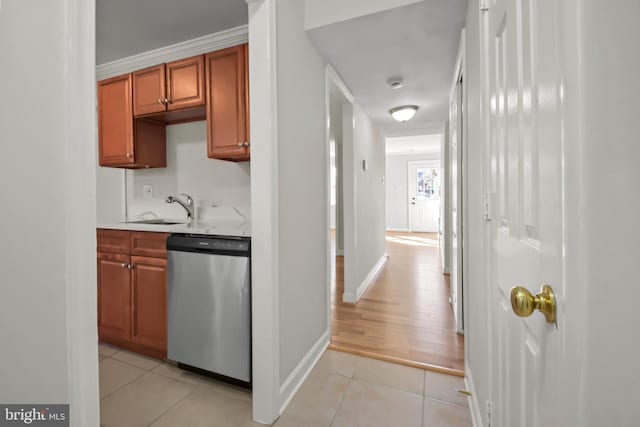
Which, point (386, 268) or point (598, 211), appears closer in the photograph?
point (598, 211)

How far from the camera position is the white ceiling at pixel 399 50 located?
167cm

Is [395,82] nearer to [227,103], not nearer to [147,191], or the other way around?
[227,103]

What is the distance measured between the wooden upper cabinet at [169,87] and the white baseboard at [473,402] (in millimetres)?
2570

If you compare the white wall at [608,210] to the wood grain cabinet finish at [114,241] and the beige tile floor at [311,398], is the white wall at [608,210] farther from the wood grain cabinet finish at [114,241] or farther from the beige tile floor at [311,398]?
the wood grain cabinet finish at [114,241]

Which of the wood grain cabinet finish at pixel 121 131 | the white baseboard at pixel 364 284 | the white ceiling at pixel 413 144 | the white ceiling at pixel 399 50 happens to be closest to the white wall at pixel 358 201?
the white baseboard at pixel 364 284

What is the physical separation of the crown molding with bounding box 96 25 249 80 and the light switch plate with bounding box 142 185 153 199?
1.10 m

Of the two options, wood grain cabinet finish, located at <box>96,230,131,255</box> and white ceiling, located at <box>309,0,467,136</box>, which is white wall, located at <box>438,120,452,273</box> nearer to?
white ceiling, located at <box>309,0,467,136</box>

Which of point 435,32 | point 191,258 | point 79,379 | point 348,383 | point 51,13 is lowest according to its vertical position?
point 348,383

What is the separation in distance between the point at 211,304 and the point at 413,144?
6.73 metres

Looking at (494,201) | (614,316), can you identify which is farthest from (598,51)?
(494,201)

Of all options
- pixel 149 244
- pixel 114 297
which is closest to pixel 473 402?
pixel 149 244

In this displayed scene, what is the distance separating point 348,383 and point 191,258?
123 cm

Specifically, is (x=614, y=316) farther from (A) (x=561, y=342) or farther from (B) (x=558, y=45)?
(B) (x=558, y=45)

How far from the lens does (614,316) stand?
1.21 ft
